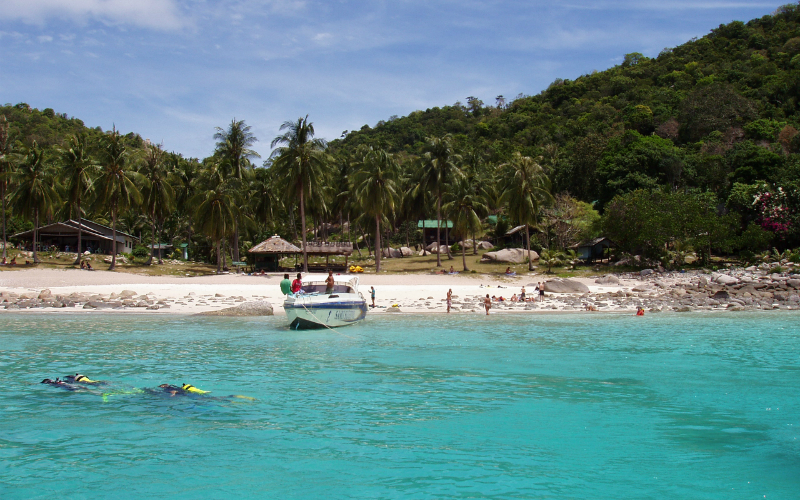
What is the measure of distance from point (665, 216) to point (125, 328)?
118 feet

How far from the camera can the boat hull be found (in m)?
20.2

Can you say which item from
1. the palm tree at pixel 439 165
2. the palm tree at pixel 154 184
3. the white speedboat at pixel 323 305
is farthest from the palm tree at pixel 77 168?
the white speedboat at pixel 323 305

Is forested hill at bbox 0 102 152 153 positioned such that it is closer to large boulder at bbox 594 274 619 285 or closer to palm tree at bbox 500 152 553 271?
palm tree at bbox 500 152 553 271

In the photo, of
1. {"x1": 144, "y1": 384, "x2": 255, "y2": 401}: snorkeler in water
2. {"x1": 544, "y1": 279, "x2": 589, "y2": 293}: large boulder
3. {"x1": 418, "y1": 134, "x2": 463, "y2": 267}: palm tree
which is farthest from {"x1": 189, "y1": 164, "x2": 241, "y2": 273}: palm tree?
{"x1": 144, "y1": 384, "x2": 255, "y2": 401}: snorkeler in water

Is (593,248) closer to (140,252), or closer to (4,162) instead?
(140,252)

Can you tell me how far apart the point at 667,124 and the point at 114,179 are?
6630 cm

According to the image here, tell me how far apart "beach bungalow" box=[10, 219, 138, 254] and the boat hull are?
41.1m

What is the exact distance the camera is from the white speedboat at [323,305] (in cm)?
2027

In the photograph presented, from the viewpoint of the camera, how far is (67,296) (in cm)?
3003

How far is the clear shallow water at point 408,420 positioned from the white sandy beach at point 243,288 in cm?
964

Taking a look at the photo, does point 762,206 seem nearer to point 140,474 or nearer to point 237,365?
point 237,365

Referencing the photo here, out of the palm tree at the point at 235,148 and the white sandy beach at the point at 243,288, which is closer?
the white sandy beach at the point at 243,288

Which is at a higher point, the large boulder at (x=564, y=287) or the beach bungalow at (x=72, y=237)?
the beach bungalow at (x=72, y=237)

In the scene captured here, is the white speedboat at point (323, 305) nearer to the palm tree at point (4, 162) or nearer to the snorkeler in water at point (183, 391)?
the snorkeler in water at point (183, 391)
